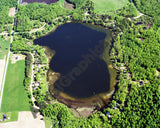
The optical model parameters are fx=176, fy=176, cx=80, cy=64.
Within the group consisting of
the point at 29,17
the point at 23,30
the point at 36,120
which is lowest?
the point at 36,120

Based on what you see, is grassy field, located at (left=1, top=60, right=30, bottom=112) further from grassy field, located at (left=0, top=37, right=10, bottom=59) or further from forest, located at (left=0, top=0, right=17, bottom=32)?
forest, located at (left=0, top=0, right=17, bottom=32)

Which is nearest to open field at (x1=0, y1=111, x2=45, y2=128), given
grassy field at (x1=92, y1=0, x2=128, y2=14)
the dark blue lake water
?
the dark blue lake water

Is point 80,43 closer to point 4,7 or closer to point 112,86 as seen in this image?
point 112,86

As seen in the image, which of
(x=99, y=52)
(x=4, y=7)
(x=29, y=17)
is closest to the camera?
(x=99, y=52)

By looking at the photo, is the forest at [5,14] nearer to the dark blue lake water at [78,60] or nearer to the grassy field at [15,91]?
the dark blue lake water at [78,60]

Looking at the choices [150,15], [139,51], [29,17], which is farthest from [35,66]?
[150,15]
